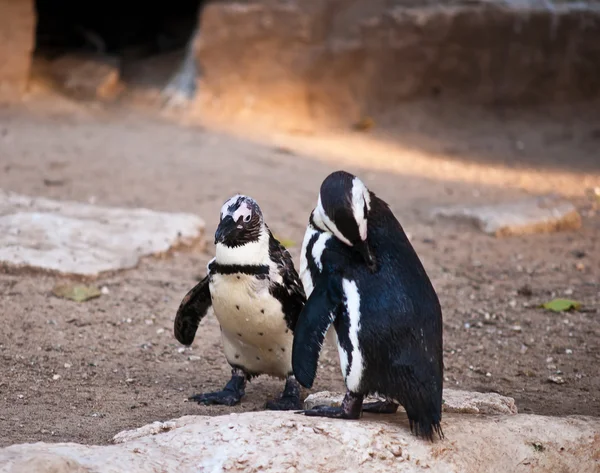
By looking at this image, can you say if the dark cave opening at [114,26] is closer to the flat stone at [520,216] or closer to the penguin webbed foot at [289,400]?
the flat stone at [520,216]

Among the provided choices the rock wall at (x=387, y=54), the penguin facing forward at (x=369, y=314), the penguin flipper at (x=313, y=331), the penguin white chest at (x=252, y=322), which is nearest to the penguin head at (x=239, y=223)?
the penguin white chest at (x=252, y=322)

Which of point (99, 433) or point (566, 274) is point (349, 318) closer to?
point (99, 433)

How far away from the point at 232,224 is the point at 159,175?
3781 mm

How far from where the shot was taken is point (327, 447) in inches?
104

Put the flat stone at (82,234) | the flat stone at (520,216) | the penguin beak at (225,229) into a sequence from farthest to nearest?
1. the flat stone at (520,216)
2. the flat stone at (82,234)
3. the penguin beak at (225,229)

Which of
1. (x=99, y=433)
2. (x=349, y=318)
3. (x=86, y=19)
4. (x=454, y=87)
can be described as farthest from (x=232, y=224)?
(x=86, y=19)

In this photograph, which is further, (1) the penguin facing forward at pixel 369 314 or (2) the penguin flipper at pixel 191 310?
(2) the penguin flipper at pixel 191 310

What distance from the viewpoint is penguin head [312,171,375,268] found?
2.73 m

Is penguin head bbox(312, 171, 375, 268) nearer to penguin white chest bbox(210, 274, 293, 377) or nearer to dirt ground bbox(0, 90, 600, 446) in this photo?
penguin white chest bbox(210, 274, 293, 377)

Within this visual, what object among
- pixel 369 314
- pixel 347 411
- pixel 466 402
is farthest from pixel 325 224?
pixel 466 402

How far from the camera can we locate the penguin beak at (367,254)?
2.80m

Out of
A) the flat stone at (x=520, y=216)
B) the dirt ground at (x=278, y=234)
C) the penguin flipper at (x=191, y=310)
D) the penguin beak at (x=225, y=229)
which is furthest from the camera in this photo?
the flat stone at (x=520, y=216)

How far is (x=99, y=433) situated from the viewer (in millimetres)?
3057

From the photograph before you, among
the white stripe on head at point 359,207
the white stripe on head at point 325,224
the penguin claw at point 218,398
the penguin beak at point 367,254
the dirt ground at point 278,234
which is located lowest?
the dirt ground at point 278,234
